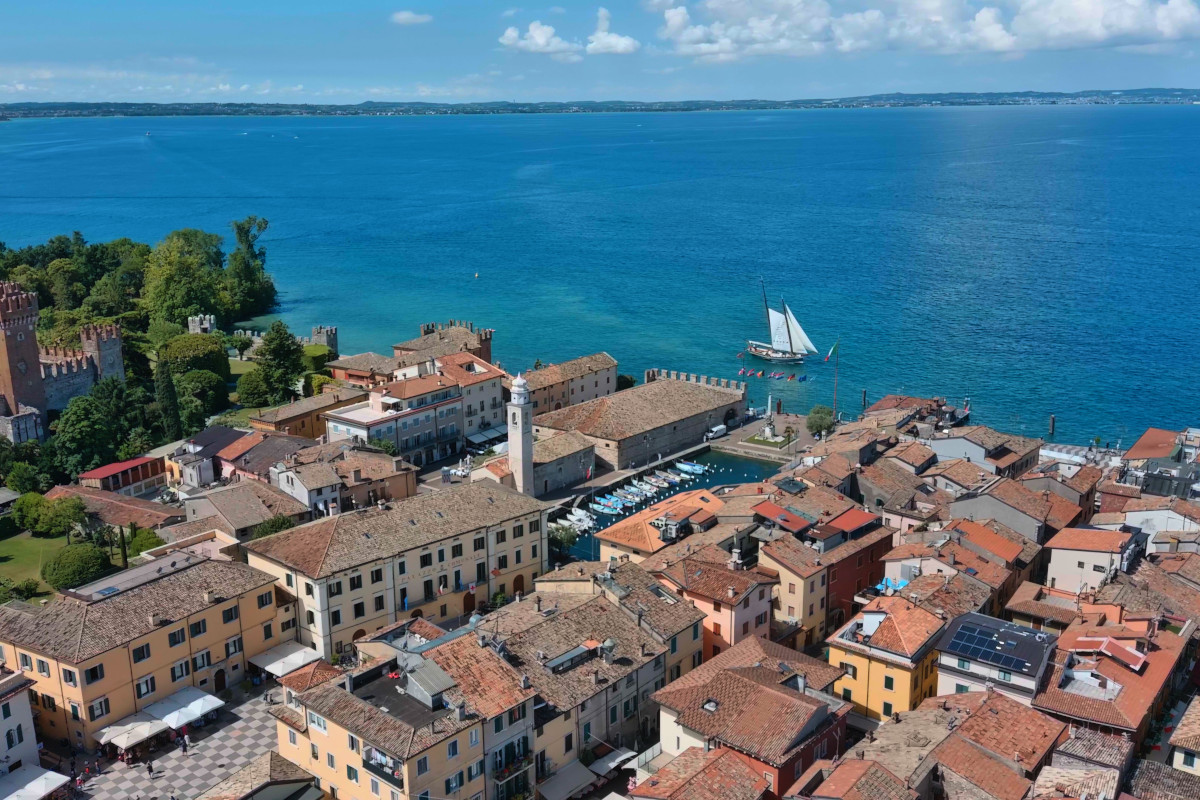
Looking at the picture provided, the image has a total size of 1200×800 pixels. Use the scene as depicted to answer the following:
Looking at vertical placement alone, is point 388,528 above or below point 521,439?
above

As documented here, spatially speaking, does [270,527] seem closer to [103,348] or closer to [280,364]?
[103,348]

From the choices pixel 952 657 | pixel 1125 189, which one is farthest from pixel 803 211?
pixel 952 657

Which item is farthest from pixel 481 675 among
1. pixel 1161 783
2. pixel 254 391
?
pixel 254 391

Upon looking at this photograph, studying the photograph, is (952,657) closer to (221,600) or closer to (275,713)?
(275,713)

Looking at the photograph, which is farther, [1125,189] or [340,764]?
[1125,189]

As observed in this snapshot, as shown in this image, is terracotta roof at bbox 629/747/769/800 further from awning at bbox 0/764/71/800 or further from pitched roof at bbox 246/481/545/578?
awning at bbox 0/764/71/800

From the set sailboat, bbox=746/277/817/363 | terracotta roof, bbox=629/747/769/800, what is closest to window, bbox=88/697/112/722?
terracotta roof, bbox=629/747/769/800
